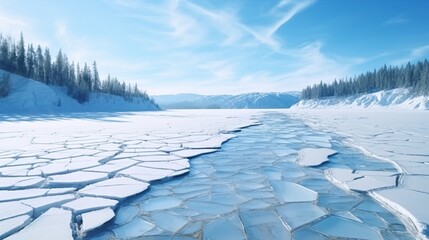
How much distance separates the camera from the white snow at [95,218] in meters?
2.57

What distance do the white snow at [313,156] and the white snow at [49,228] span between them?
404cm

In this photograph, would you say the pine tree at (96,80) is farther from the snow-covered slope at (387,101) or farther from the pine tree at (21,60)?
the snow-covered slope at (387,101)

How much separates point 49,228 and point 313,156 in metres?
4.97

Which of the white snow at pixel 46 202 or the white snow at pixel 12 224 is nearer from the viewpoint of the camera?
the white snow at pixel 12 224

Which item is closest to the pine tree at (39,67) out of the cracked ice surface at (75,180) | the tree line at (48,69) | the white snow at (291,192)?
the tree line at (48,69)

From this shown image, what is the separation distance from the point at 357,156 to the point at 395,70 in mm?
80422

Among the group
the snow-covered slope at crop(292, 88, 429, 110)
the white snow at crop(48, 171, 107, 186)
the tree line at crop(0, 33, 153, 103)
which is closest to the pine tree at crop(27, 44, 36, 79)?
the tree line at crop(0, 33, 153, 103)

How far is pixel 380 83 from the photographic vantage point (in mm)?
71125

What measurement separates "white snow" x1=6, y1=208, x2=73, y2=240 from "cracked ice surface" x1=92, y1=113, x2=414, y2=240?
26 centimetres

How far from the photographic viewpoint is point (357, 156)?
19.3ft

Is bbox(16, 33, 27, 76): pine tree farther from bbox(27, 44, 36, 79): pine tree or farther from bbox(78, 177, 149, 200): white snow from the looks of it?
bbox(78, 177, 149, 200): white snow

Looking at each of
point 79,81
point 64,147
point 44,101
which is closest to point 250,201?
point 64,147

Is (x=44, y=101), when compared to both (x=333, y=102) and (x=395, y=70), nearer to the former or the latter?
(x=333, y=102)

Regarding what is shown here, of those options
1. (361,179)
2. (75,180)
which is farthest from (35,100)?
(361,179)
